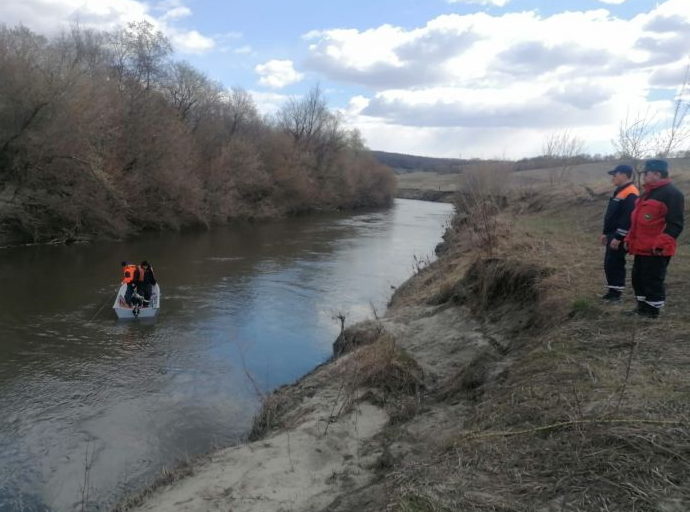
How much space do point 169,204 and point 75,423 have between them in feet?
90.0

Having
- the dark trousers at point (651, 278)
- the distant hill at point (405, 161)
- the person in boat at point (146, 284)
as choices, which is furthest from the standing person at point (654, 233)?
the distant hill at point (405, 161)

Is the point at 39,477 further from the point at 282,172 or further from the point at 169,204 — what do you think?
the point at 282,172

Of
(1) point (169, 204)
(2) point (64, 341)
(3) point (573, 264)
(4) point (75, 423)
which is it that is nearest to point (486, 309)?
(3) point (573, 264)

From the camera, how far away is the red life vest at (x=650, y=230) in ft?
19.0

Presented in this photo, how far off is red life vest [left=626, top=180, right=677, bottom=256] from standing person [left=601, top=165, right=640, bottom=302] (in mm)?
560

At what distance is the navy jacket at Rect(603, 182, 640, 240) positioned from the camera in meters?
6.73

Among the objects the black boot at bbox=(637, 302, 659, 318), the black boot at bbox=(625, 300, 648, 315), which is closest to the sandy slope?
the black boot at bbox=(625, 300, 648, 315)

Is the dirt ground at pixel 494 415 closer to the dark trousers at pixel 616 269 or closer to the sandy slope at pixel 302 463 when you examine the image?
the sandy slope at pixel 302 463

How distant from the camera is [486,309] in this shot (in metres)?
9.51

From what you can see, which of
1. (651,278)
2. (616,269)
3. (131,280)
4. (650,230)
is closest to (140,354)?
(131,280)

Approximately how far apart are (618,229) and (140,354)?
9.47m

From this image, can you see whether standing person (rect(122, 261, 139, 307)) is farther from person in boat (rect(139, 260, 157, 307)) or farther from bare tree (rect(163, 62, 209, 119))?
bare tree (rect(163, 62, 209, 119))

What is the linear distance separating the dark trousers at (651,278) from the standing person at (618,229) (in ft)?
2.15

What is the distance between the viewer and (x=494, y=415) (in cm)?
464
